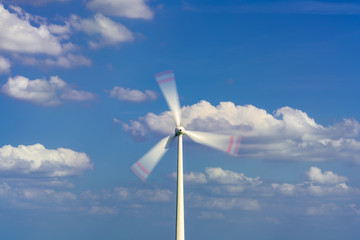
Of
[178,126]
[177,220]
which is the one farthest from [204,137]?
[177,220]

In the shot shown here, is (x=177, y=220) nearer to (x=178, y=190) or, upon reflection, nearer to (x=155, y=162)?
(x=178, y=190)

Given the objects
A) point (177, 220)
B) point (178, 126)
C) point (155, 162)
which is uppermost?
point (178, 126)

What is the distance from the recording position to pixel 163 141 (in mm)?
101500

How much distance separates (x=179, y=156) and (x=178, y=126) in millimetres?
5250

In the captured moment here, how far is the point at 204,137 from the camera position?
9775 centimetres

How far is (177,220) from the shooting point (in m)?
101

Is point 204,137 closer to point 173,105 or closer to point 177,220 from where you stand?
point 173,105

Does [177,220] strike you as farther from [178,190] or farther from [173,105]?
[173,105]

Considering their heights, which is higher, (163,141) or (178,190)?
(163,141)

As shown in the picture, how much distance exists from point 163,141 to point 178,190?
29.5ft

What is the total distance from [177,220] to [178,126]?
54.3ft

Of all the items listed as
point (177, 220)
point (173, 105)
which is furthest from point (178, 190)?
point (173, 105)

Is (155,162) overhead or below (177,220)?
overhead

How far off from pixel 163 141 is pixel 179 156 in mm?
4120
